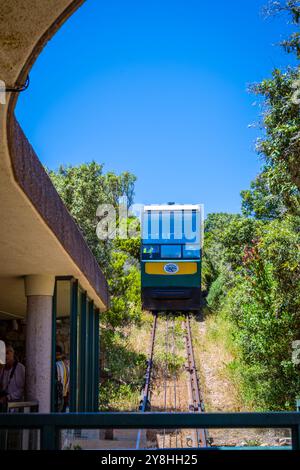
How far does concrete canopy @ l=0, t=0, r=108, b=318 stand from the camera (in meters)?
3.42

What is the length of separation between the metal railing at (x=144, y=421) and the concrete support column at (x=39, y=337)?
20.1ft

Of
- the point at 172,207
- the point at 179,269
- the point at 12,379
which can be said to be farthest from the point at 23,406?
the point at 172,207

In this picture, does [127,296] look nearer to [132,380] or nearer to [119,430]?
[132,380]

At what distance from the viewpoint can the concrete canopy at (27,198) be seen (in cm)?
342

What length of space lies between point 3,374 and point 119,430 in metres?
6.15

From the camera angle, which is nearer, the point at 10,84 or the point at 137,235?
the point at 10,84

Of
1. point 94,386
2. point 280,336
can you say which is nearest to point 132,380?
point 280,336

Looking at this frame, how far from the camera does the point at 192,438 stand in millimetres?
3436

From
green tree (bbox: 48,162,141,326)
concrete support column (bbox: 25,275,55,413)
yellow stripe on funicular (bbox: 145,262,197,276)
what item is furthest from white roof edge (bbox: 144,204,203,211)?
concrete support column (bbox: 25,275,55,413)

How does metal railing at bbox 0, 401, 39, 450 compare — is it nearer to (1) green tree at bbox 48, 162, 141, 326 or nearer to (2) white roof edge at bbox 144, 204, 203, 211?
(2) white roof edge at bbox 144, 204, 203, 211

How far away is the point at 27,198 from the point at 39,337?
4211 millimetres

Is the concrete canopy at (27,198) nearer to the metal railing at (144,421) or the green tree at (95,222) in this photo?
the metal railing at (144,421)

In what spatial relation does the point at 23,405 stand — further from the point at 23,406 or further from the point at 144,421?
the point at 144,421
